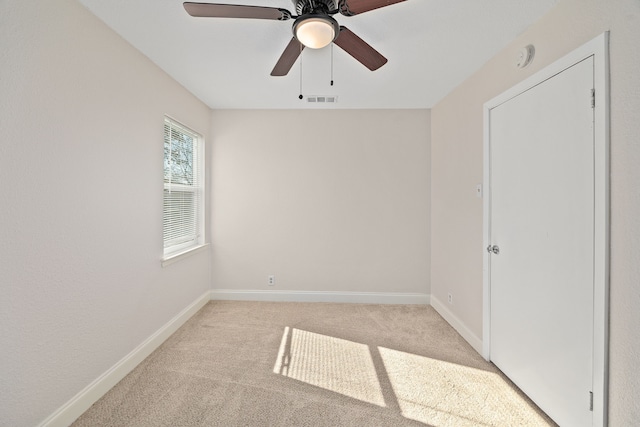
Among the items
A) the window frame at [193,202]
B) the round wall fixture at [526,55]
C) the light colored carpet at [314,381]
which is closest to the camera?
the light colored carpet at [314,381]

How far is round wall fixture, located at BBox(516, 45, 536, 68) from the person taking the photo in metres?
1.82

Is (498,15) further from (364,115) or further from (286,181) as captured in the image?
(286,181)

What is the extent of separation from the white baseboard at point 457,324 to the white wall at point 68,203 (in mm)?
2835

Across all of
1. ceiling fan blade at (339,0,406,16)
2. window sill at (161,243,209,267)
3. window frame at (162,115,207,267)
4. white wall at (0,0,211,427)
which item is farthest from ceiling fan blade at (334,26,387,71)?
window sill at (161,243,209,267)

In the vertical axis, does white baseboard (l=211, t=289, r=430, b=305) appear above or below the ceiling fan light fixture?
below

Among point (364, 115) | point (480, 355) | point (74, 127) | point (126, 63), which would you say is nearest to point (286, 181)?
point (364, 115)

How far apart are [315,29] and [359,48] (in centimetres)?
38

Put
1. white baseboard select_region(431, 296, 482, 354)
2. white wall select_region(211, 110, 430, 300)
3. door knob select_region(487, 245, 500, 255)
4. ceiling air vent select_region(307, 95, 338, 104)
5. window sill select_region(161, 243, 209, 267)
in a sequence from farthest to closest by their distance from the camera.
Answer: white wall select_region(211, 110, 430, 300)
ceiling air vent select_region(307, 95, 338, 104)
window sill select_region(161, 243, 209, 267)
white baseboard select_region(431, 296, 482, 354)
door knob select_region(487, 245, 500, 255)

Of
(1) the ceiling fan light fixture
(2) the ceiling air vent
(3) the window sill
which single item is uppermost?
(2) the ceiling air vent

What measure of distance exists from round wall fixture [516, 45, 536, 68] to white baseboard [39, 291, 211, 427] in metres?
3.51

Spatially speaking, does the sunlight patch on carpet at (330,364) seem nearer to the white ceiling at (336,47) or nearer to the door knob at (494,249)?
the door knob at (494,249)

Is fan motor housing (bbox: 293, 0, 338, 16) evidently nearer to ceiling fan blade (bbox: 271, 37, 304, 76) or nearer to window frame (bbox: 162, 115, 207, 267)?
ceiling fan blade (bbox: 271, 37, 304, 76)

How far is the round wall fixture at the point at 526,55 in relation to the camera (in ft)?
5.96

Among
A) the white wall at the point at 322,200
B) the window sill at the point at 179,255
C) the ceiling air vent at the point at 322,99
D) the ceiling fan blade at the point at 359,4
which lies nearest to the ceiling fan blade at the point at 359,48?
the ceiling fan blade at the point at 359,4
